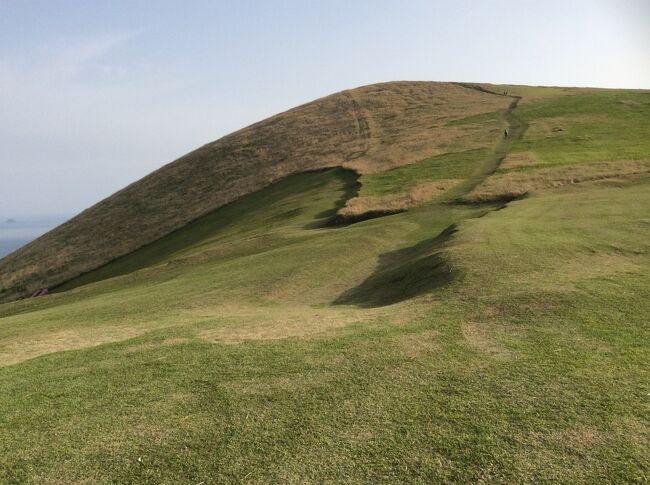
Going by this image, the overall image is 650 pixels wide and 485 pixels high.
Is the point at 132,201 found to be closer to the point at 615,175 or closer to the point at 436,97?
the point at 436,97

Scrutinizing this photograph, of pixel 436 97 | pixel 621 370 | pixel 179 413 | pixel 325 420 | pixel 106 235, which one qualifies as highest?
pixel 436 97

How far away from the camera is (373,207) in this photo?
41625 millimetres

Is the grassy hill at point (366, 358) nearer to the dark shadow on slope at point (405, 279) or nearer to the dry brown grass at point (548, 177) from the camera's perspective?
the dark shadow on slope at point (405, 279)

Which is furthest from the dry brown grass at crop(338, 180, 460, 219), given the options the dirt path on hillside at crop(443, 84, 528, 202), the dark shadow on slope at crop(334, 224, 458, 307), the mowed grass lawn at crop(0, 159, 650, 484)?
the mowed grass lawn at crop(0, 159, 650, 484)

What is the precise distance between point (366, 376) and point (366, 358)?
104cm

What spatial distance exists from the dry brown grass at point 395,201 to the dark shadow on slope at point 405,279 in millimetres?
14648

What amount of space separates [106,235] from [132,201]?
10.6 m

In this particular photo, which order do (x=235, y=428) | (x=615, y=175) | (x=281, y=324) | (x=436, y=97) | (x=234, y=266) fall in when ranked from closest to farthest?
(x=235, y=428), (x=281, y=324), (x=234, y=266), (x=615, y=175), (x=436, y=97)

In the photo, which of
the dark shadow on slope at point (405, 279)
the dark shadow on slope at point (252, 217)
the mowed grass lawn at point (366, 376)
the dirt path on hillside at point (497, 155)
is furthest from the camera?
the dark shadow on slope at point (252, 217)

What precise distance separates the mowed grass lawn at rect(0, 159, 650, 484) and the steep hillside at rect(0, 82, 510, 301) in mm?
35518

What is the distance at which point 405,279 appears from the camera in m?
21.4

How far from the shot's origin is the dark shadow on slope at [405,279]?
19438 mm

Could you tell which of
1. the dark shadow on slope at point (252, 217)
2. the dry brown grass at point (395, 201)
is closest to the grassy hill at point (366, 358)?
the dry brown grass at point (395, 201)

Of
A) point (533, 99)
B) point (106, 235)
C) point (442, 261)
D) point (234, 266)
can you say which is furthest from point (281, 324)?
point (533, 99)
